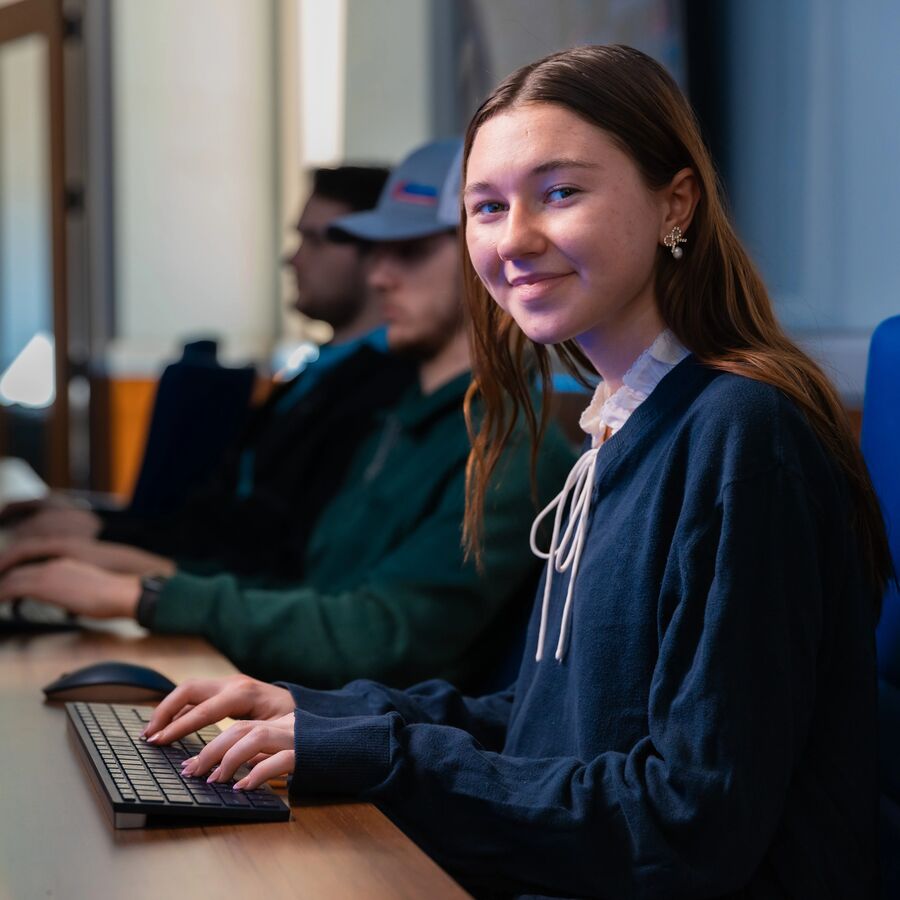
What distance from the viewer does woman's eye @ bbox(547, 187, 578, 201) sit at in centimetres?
108

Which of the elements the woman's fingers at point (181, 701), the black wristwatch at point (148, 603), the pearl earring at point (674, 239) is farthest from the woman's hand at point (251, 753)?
the black wristwatch at point (148, 603)

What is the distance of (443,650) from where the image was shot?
1.69 meters

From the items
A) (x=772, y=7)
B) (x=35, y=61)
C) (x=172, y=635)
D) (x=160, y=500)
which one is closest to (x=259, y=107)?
(x=35, y=61)

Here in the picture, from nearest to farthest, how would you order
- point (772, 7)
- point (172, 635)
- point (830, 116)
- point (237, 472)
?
point (172, 635) < point (830, 116) < point (772, 7) < point (237, 472)

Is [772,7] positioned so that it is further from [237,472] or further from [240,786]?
[240,786]

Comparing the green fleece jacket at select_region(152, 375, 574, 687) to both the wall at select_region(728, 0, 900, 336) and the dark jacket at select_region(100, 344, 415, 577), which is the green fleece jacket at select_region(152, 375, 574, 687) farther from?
the wall at select_region(728, 0, 900, 336)

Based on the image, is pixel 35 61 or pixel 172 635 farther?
pixel 35 61

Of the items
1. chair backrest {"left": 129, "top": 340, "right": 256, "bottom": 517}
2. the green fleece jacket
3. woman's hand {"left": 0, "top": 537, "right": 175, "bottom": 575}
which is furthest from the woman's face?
chair backrest {"left": 129, "top": 340, "right": 256, "bottom": 517}

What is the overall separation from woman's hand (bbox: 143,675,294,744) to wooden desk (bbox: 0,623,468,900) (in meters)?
0.08

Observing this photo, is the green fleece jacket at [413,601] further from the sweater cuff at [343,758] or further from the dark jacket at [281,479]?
the sweater cuff at [343,758]

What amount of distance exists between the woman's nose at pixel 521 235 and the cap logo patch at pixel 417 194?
102 cm

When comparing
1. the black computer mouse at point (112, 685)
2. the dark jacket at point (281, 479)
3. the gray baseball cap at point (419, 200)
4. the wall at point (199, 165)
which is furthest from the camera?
the wall at point (199, 165)

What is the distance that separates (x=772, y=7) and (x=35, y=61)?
304 centimetres

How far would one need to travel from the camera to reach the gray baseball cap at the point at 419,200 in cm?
204
